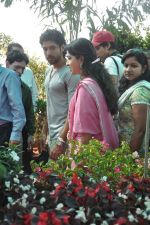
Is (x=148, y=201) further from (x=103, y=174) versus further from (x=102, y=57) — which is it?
(x=102, y=57)

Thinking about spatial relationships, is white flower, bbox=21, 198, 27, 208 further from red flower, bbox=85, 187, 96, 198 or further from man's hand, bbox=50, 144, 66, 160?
man's hand, bbox=50, 144, 66, 160

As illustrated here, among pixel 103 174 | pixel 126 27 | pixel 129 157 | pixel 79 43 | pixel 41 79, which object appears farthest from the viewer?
pixel 41 79

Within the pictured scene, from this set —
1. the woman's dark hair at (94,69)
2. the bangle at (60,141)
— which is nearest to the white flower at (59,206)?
the woman's dark hair at (94,69)

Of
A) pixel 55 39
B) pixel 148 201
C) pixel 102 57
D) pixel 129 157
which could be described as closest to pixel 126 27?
pixel 102 57

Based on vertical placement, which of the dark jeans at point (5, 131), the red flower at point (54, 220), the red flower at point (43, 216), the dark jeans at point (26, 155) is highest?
the dark jeans at point (5, 131)

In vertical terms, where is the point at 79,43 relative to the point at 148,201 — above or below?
above

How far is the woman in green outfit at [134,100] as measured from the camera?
321cm

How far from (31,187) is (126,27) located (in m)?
7.13

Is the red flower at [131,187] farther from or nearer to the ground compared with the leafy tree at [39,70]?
nearer to the ground

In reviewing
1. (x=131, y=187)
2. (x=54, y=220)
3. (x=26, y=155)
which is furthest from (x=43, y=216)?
(x=26, y=155)

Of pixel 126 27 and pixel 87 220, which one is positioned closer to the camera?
pixel 87 220

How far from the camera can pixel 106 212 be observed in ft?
6.13

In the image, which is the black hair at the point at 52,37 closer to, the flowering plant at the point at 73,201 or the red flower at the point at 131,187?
the flowering plant at the point at 73,201

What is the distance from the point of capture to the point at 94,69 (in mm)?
3184
